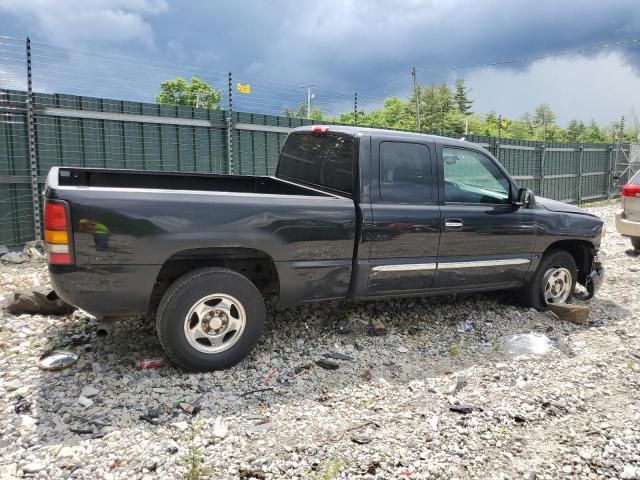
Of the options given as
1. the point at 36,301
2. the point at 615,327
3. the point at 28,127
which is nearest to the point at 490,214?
the point at 615,327

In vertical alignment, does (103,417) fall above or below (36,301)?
below

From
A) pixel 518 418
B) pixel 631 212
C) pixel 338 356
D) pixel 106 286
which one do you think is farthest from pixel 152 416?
pixel 631 212

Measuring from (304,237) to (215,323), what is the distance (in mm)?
936

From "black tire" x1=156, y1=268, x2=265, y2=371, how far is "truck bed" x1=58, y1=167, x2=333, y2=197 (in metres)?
1.19

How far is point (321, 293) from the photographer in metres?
4.27

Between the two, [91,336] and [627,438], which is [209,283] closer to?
[91,336]

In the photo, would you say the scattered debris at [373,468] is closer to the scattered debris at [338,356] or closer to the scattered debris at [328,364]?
the scattered debris at [328,364]

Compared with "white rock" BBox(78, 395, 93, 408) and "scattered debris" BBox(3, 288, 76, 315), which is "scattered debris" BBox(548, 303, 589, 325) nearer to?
"white rock" BBox(78, 395, 93, 408)

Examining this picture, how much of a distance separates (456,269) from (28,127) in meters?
6.21

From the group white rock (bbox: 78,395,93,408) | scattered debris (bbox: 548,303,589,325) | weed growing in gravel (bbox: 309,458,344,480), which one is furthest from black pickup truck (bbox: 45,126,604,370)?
weed growing in gravel (bbox: 309,458,344,480)

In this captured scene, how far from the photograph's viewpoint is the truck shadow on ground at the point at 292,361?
3.41 meters

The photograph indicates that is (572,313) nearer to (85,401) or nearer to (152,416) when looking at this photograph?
(152,416)

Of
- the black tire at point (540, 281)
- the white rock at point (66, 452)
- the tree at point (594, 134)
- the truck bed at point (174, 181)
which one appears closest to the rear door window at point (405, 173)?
the truck bed at point (174, 181)

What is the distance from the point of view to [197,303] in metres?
3.74
